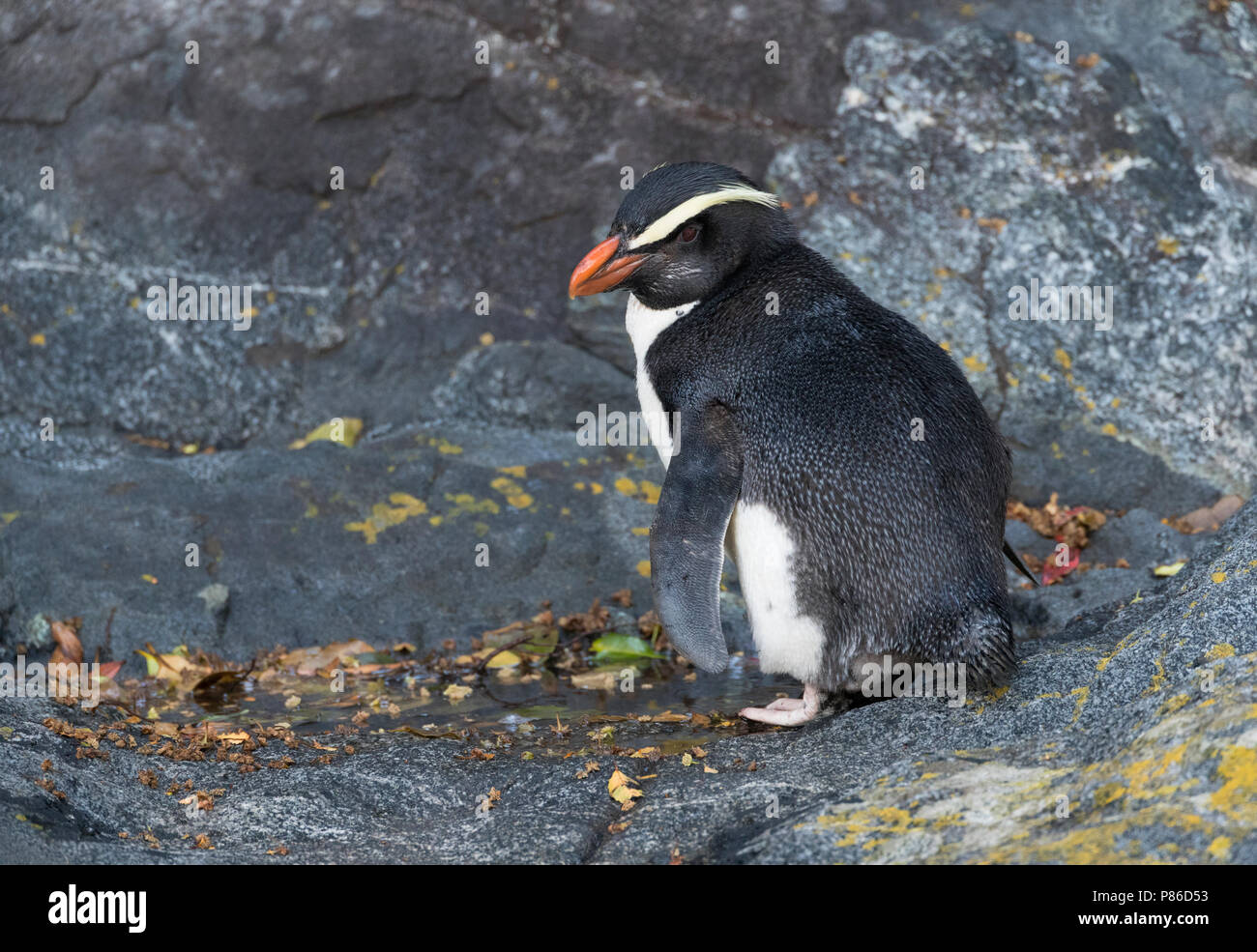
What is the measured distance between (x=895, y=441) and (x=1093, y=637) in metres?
0.76

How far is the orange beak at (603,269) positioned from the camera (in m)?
3.61

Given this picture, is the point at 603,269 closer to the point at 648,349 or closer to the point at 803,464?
the point at 648,349

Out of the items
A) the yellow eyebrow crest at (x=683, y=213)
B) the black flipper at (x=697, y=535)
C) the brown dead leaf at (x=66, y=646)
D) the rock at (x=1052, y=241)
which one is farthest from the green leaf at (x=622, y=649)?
the rock at (x=1052, y=241)

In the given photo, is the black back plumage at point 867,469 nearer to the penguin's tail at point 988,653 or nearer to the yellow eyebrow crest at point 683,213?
the penguin's tail at point 988,653

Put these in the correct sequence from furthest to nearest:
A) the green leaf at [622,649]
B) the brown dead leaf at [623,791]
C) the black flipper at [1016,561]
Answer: the green leaf at [622,649] < the black flipper at [1016,561] < the brown dead leaf at [623,791]

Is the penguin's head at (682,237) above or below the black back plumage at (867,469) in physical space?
above

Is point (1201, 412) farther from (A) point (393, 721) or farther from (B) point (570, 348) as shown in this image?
(A) point (393, 721)

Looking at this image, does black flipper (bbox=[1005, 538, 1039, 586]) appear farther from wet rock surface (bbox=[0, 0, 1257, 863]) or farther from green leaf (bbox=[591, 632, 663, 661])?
green leaf (bbox=[591, 632, 663, 661])

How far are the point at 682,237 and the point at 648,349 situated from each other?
0.32m

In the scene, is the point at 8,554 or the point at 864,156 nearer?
the point at 8,554

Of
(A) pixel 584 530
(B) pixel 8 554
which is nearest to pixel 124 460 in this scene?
(B) pixel 8 554

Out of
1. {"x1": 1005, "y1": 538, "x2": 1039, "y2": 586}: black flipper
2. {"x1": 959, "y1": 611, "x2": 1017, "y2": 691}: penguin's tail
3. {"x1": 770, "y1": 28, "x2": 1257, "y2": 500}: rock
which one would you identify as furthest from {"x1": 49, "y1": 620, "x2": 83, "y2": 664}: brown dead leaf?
{"x1": 770, "y1": 28, "x2": 1257, "y2": 500}: rock

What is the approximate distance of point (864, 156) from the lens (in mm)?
5836
